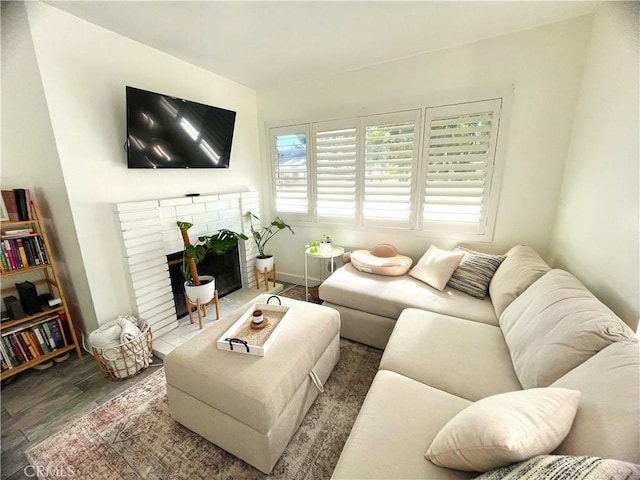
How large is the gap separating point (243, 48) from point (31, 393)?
2873mm

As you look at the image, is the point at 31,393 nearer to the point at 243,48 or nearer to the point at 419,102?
the point at 243,48

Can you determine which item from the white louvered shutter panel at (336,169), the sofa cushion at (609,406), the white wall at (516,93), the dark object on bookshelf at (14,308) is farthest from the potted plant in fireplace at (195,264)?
the sofa cushion at (609,406)

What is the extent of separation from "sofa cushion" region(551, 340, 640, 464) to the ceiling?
196cm

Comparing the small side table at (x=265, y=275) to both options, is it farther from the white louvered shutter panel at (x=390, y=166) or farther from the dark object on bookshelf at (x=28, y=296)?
the dark object on bookshelf at (x=28, y=296)

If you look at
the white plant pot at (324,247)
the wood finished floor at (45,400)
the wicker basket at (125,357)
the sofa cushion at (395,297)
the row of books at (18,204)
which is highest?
the row of books at (18,204)

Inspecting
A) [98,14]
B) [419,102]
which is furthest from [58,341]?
[419,102]

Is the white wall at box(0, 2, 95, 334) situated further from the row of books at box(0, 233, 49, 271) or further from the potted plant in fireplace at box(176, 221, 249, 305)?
the potted plant in fireplace at box(176, 221, 249, 305)

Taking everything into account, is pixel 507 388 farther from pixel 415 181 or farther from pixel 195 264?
pixel 195 264

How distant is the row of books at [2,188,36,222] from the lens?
1.68 meters

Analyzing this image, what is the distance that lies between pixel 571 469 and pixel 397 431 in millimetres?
513

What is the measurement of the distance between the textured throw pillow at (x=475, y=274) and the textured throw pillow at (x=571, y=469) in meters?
1.41

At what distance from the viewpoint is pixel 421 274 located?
212 centimetres

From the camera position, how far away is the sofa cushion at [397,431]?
2.64ft

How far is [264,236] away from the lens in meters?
3.28
